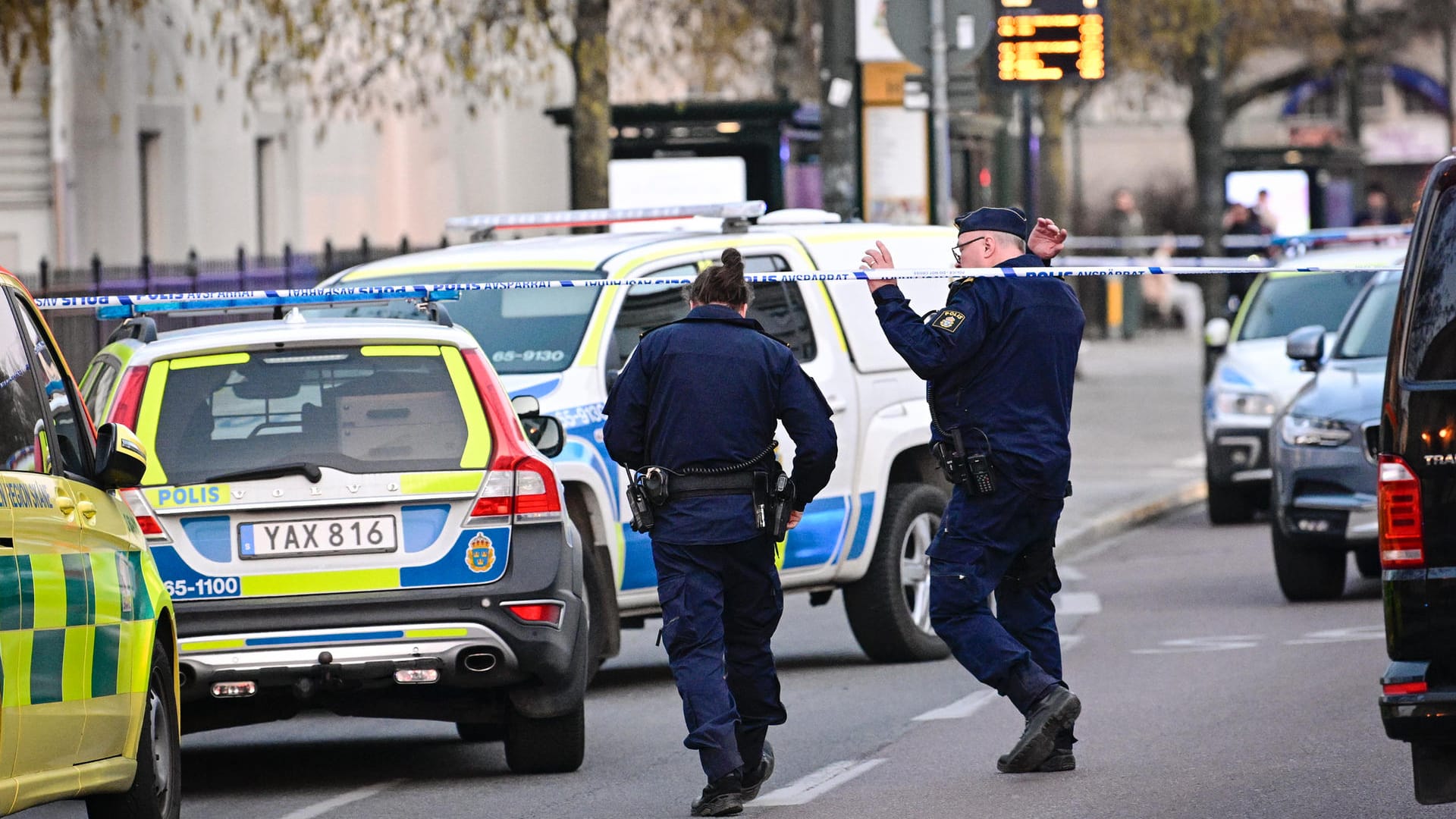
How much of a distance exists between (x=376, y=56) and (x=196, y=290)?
35.8 feet

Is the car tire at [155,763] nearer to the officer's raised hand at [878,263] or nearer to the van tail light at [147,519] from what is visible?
the van tail light at [147,519]

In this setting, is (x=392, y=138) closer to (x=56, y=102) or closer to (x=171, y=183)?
(x=171, y=183)

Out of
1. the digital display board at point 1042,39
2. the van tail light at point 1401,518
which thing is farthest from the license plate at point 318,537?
the digital display board at point 1042,39

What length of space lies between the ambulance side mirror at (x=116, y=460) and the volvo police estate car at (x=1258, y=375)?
1054 cm

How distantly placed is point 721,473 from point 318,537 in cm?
126

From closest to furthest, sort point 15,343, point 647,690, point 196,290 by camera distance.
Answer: point 15,343 < point 647,690 < point 196,290

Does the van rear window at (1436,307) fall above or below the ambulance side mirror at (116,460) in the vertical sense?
above

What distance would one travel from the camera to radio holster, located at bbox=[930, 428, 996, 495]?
27.0 ft

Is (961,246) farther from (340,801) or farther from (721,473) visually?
(340,801)

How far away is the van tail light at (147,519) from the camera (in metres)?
8.16

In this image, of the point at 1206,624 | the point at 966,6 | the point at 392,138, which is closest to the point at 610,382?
the point at 1206,624

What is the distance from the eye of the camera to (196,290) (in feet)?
62.6

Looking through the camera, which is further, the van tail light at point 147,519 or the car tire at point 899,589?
the car tire at point 899,589

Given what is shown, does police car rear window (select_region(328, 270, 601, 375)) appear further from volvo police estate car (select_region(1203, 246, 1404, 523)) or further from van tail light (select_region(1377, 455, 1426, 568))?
volvo police estate car (select_region(1203, 246, 1404, 523))
